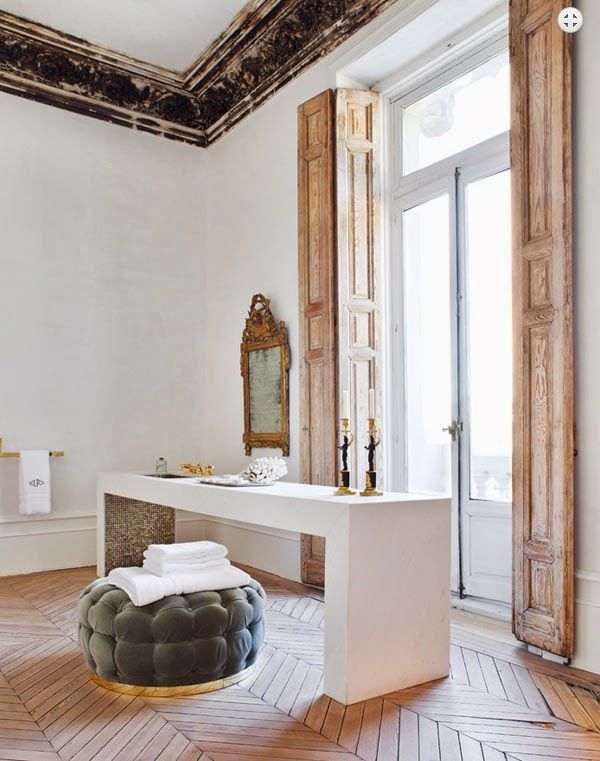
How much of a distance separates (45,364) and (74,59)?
259 cm

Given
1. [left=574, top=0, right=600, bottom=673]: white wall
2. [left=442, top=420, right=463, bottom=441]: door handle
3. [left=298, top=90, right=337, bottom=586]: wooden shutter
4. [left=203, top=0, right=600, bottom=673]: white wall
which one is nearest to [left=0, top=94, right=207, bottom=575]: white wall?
[left=203, top=0, right=600, bottom=673]: white wall

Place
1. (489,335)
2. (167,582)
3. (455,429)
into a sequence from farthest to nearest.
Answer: (455,429), (489,335), (167,582)

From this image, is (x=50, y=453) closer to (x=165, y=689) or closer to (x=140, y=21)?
(x=165, y=689)

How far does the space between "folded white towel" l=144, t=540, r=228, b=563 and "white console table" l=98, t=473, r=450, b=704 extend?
0.29 meters

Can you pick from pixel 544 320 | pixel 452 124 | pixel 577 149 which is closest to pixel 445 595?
pixel 544 320

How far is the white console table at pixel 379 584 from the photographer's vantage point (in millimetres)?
2895

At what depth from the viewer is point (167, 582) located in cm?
313

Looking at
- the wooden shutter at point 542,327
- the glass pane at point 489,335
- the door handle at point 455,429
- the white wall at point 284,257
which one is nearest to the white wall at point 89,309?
the white wall at point 284,257

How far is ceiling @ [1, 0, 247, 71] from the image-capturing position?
17.1 feet

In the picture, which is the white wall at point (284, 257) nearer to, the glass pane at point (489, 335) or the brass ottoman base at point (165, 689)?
the glass pane at point (489, 335)

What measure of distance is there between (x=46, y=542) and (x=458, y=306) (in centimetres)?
378

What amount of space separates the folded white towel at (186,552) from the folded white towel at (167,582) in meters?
0.08

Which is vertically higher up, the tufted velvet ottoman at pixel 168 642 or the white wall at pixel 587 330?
the white wall at pixel 587 330

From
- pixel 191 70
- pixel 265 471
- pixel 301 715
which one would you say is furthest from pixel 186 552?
pixel 191 70
